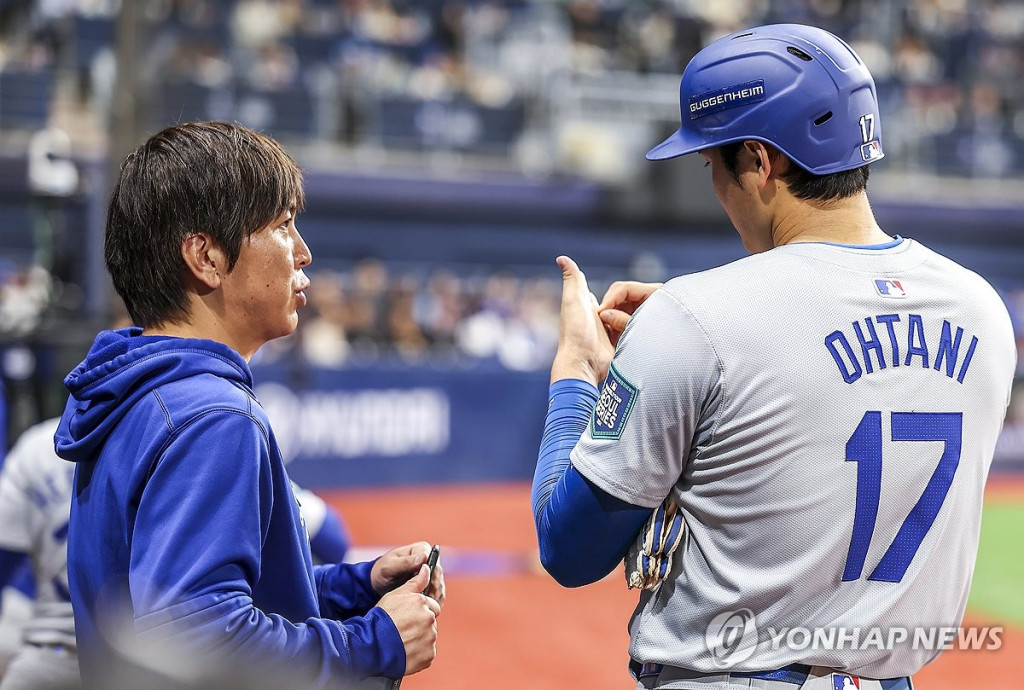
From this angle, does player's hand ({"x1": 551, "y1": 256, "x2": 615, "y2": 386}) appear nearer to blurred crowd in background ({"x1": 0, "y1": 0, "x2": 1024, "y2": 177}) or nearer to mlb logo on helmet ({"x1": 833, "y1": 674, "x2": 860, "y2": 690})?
mlb logo on helmet ({"x1": 833, "y1": 674, "x2": 860, "y2": 690})

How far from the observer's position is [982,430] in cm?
192

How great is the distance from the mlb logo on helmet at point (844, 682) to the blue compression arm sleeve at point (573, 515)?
1.29ft

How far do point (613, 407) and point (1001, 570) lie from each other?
839 centimetres

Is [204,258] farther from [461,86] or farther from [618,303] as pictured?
[461,86]

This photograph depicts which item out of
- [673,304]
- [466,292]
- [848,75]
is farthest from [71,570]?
[466,292]

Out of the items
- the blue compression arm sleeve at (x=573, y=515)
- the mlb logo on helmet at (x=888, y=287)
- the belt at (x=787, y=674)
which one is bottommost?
the belt at (x=787, y=674)

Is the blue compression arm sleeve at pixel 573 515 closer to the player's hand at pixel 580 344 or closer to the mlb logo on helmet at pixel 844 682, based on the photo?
the player's hand at pixel 580 344

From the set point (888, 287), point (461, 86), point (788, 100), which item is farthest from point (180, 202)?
point (461, 86)

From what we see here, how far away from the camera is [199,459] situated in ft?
5.41

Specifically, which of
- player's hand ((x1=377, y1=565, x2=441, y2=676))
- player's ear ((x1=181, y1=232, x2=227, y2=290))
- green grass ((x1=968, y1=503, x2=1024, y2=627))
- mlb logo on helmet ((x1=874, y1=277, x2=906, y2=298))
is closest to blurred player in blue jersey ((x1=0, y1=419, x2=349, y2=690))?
player's hand ((x1=377, y1=565, x2=441, y2=676))

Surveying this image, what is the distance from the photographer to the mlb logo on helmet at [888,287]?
72.5 inches

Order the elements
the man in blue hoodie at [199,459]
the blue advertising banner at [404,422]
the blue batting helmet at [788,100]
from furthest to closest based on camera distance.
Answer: the blue advertising banner at [404,422] < the blue batting helmet at [788,100] < the man in blue hoodie at [199,459]

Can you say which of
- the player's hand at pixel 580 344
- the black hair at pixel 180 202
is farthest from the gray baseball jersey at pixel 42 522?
the player's hand at pixel 580 344

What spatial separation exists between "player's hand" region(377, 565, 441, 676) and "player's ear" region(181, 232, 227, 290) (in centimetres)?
60
